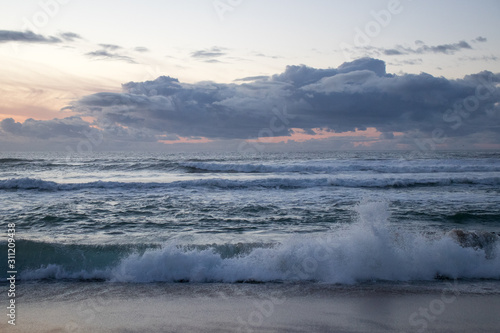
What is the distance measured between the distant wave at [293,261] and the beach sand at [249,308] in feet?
1.21

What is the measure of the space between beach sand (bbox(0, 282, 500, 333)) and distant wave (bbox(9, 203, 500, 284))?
0.37 meters

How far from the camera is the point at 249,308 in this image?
5.14m

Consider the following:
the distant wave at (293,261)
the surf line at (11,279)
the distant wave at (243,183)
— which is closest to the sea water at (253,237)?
the distant wave at (293,261)

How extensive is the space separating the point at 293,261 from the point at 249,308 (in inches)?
73.0

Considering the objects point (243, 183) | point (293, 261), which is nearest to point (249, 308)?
point (293, 261)

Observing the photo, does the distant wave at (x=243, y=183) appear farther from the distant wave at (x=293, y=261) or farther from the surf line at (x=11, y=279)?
the distant wave at (x=293, y=261)

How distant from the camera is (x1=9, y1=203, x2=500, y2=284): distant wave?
6.51 m

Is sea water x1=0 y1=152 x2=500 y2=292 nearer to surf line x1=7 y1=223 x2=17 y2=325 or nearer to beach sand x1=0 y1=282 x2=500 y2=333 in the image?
surf line x1=7 y1=223 x2=17 y2=325

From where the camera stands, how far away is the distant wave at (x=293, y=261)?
21.4 feet

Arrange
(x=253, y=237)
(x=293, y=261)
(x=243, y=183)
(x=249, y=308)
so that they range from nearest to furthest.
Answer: (x=249, y=308) < (x=293, y=261) < (x=253, y=237) < (x=243, y=183)

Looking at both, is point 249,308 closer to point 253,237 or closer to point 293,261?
point 293,261

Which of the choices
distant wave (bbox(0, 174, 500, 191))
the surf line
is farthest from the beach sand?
distant wave (bbox(0, 174, 500, 191))

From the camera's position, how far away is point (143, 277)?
21.5ft

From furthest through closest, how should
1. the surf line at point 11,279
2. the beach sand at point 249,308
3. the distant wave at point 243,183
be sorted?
the distant wave at point 243,183 < the surf line at point 11,279 < the beach sand at point 249,308
